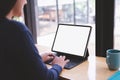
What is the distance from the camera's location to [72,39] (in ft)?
4.98

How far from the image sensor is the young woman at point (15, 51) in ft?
3.08

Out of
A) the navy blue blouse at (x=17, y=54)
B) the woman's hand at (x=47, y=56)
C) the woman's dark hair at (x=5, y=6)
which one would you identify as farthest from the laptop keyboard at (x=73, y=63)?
the woman's dark hair at (x=5, y=6)

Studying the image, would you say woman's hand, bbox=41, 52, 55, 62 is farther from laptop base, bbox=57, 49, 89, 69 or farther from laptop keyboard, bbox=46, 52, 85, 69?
laptop base, bbox=57, 49, 89, 69

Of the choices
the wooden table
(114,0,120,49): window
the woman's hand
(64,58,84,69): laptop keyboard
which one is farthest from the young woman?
(114,0,120,49): window

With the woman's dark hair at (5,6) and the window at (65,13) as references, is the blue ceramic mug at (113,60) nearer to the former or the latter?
the window at (65,13)

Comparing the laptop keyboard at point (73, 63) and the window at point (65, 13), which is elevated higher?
the window at point (65, 13)

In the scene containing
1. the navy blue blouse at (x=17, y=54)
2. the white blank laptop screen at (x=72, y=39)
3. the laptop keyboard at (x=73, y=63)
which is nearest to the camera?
the navy blue blouse at (x=17, y=54)

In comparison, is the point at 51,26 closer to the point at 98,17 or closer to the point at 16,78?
the point at 98,17

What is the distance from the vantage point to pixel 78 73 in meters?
1.24

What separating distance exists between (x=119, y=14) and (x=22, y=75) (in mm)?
981

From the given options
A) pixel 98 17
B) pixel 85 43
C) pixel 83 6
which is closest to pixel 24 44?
pixel 85 43

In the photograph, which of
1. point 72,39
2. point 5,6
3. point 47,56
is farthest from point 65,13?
point 5,6

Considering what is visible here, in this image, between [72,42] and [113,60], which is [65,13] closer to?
[72,42]

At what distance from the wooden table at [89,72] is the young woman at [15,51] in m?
0.27
